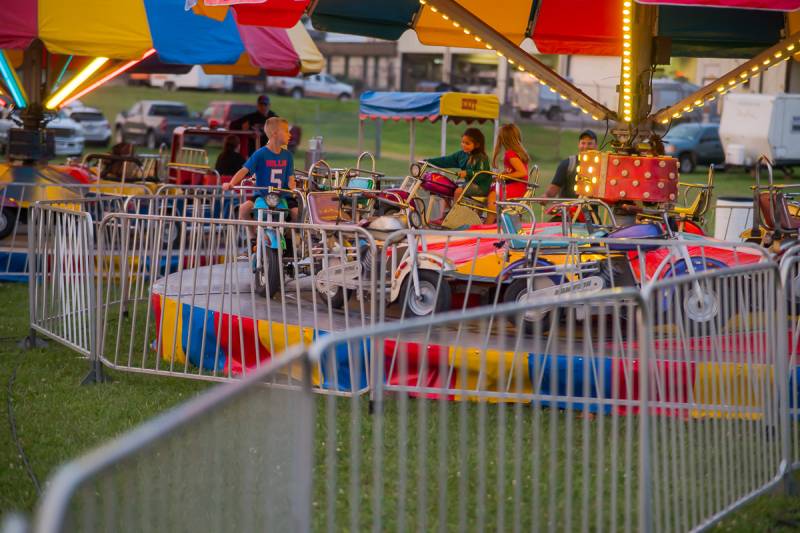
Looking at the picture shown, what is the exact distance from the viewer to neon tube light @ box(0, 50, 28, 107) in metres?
16.6

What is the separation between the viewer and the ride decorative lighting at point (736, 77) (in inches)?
389

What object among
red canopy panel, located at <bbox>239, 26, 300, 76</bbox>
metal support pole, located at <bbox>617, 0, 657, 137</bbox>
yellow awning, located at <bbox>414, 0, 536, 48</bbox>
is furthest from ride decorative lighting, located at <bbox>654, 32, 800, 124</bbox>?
red canopy panel, located at <bbox>239, 26, 300, 76</bbox>

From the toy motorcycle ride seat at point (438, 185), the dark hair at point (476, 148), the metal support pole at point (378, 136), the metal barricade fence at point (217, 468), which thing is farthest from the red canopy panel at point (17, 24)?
the metal support pole at point (378, 136)

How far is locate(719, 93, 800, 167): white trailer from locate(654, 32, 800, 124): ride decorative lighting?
85.8 feet

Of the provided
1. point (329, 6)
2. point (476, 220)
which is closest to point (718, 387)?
point (476, 220)

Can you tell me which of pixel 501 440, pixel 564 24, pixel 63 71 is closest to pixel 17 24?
pixel 63 71

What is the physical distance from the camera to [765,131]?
35.6 meters

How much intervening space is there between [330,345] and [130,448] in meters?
1.06

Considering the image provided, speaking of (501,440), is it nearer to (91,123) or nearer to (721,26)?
(721,26)

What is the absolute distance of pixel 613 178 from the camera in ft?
32.9

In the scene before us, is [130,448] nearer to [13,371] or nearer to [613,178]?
[13,371]

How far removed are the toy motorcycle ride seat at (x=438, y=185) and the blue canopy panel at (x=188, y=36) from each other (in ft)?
14.9

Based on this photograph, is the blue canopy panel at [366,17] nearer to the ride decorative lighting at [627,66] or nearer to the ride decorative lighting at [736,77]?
the ride decorative lighting at [627,66]

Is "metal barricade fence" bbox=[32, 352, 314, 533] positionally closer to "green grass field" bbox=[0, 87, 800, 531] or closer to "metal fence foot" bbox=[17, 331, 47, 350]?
"green grass field" bbox=[0, 87, 800, 531]
